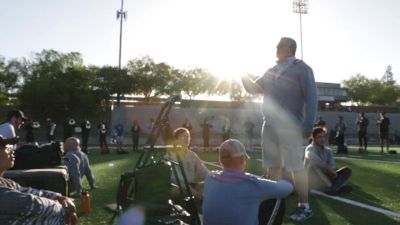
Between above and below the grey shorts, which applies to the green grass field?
below

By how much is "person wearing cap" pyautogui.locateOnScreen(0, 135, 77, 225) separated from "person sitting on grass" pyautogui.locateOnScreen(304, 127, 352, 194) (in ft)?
16.5

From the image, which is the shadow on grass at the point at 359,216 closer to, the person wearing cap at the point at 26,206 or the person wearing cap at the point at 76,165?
the person wearing cap at the point at 26,206

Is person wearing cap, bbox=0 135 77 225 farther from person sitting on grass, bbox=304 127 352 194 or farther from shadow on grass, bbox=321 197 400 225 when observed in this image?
person sitting on grass, bbox=304 127 352 194

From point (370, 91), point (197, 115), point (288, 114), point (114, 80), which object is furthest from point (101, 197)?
point (370, 91)

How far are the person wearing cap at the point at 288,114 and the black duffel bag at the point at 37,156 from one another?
2946mm

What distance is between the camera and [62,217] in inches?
137

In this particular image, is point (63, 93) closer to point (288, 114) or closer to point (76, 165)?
point (76, 165)

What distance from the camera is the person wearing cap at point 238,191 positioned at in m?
3.26

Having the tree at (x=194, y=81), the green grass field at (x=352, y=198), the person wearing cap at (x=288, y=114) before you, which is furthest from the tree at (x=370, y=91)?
the person wearing cap at (x=288, y=114)

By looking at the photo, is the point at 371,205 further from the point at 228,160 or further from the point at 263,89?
the point at 228,160

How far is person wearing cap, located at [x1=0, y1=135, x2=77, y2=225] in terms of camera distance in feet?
9.87

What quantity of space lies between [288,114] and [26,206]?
10.5 feet

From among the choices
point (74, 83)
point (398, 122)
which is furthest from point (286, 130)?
point (398, 122)

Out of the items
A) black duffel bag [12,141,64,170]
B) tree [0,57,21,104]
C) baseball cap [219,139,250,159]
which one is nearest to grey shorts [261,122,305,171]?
baseball cap [219,139,250,159]
